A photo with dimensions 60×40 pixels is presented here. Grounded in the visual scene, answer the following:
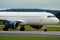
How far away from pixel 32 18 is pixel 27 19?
39.4 inches

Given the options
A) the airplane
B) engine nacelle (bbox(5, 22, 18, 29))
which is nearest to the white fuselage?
the airplane

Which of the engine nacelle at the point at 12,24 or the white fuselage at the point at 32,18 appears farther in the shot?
the white fuselage at the point at 32,18

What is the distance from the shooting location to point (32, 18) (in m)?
46.2

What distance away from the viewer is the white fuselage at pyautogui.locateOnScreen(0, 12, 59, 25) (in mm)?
44875

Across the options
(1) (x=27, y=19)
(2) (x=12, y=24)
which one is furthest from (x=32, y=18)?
(2) (x=12, y=24)

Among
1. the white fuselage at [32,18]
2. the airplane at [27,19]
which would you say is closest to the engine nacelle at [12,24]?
the airplane at [27,19]

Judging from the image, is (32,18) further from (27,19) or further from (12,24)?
(12,24)

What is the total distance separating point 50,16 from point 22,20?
15.7ft

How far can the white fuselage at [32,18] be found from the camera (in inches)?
1767

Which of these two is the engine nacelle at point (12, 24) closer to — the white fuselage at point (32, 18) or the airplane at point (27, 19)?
the airplane at point (27, 19)

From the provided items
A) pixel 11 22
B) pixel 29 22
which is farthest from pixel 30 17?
pixel 11 22

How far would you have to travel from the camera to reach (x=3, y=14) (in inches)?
1905

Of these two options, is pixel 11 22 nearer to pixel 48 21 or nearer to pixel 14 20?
pixel 14 20

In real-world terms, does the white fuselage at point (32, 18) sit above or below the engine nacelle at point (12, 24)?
above
